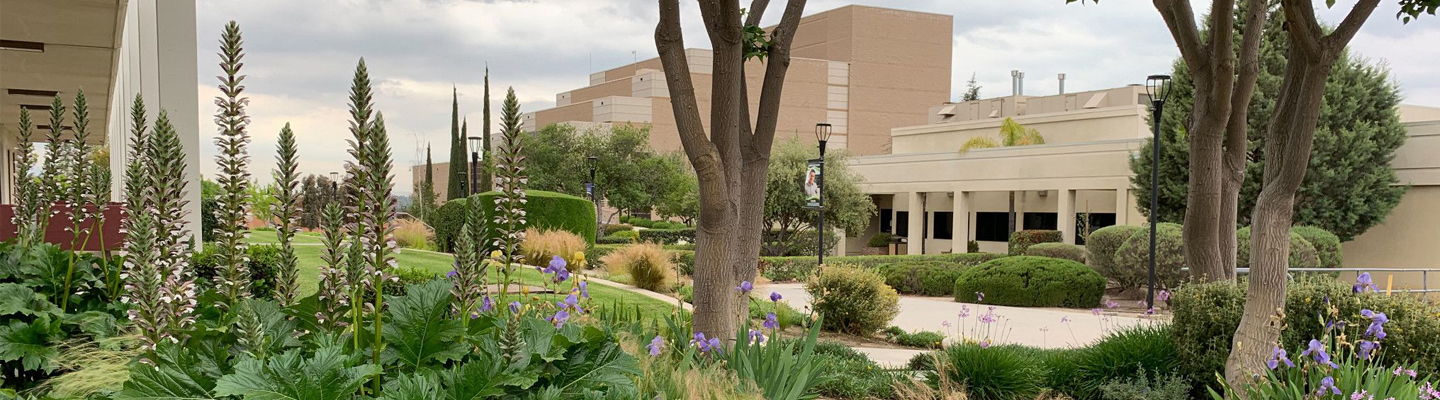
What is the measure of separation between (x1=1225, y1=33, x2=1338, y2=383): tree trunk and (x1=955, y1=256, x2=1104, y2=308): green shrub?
9.62 m

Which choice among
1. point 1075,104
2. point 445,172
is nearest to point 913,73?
point 1075,104

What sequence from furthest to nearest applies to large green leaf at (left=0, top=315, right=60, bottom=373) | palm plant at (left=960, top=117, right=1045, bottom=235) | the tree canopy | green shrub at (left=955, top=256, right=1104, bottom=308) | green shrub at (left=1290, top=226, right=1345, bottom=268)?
palm plant at (left=960, top=117, right=1045, bottom=235), the tree canopy, green shrub at (left=1290, top=226, right=1345, bottom=268), green shrub at (left=955, top=256, right=1104, bottom=308), large green leaf at (left=0, top=315, right=60, bottom=373)

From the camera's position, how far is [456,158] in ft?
139

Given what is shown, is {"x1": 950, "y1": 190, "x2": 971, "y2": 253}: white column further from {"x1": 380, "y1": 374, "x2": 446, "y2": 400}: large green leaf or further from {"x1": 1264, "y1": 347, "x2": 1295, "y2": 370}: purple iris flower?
{"x1": 380, "y1": 374, "x2": 446, "y2": 400}: large green leaf

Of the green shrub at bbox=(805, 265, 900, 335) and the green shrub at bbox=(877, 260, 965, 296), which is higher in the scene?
the green shrub at bbox=(805, 265, 900, 335)

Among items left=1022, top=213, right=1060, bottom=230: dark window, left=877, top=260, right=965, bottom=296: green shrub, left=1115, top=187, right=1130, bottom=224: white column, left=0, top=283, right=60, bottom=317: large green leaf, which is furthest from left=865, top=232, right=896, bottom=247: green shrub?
left=0, top=283, right=60, bottom=317: large green leaf

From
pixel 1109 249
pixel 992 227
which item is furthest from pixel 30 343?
pixel 992 227

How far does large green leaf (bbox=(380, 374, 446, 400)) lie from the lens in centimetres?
176

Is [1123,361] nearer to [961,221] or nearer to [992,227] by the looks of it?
[961,221]

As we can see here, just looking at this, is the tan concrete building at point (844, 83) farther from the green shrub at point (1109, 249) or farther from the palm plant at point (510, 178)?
the palm plant at point (510, 178)

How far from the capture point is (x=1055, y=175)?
27.0 meters

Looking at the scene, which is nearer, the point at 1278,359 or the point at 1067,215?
the point at 1278,359

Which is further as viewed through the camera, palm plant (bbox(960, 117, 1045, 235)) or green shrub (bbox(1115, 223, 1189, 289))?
palm plant (bbox(960, 117, 1045, 235))

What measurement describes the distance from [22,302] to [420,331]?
141 centimetres
